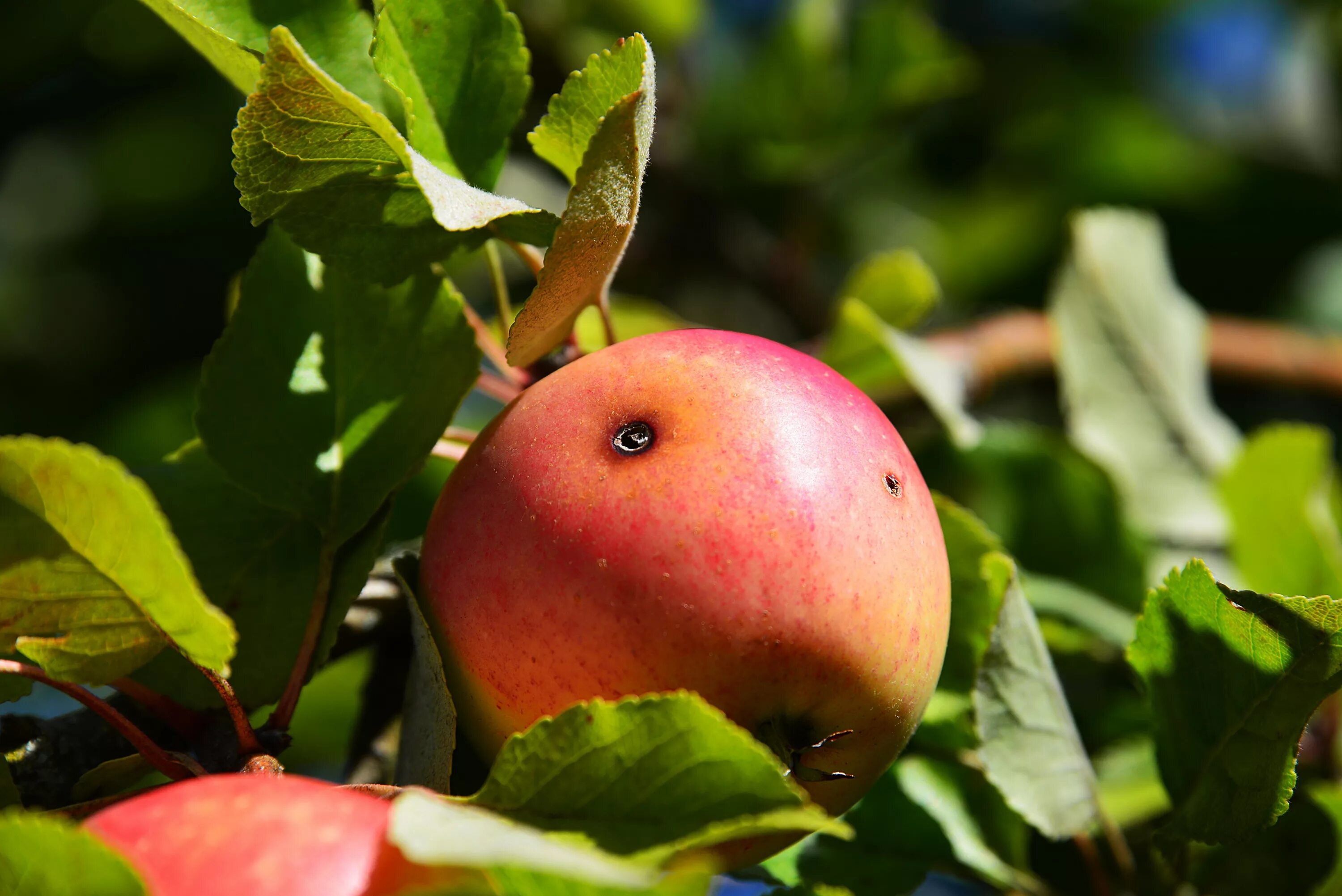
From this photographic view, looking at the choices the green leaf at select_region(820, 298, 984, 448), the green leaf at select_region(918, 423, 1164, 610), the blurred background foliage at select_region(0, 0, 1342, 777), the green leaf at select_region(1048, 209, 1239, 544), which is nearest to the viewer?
the green leaf at select_region(820, 298, 984, 448)

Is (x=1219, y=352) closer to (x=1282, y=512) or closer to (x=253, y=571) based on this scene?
(x=1282, y=512)

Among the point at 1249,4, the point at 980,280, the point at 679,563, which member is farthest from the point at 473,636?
the point at 1249,4

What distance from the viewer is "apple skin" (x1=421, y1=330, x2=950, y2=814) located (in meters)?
0.55

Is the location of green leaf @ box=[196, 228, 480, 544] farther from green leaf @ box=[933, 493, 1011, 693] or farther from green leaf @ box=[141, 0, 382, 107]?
green leaf @ box=[933, 493, 1011, 693]

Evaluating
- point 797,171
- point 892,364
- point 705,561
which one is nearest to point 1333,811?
point 892,364

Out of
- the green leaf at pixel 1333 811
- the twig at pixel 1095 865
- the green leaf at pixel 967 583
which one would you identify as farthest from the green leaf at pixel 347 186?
the green leaf at pixel 1333 811

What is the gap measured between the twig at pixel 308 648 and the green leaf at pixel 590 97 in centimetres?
27

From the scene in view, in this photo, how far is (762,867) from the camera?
729 millimetres

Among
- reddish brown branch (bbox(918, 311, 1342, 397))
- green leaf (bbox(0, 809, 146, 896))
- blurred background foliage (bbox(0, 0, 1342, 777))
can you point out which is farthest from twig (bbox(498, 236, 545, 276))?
blurred background foliage (bbox(0, 0, 1342, 777))

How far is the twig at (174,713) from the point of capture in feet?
2.21

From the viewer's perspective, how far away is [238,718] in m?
0.62

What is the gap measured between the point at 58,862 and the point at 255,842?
74 millimetres

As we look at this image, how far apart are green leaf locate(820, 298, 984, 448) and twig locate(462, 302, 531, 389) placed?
0.98 feet

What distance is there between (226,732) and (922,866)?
481mm
